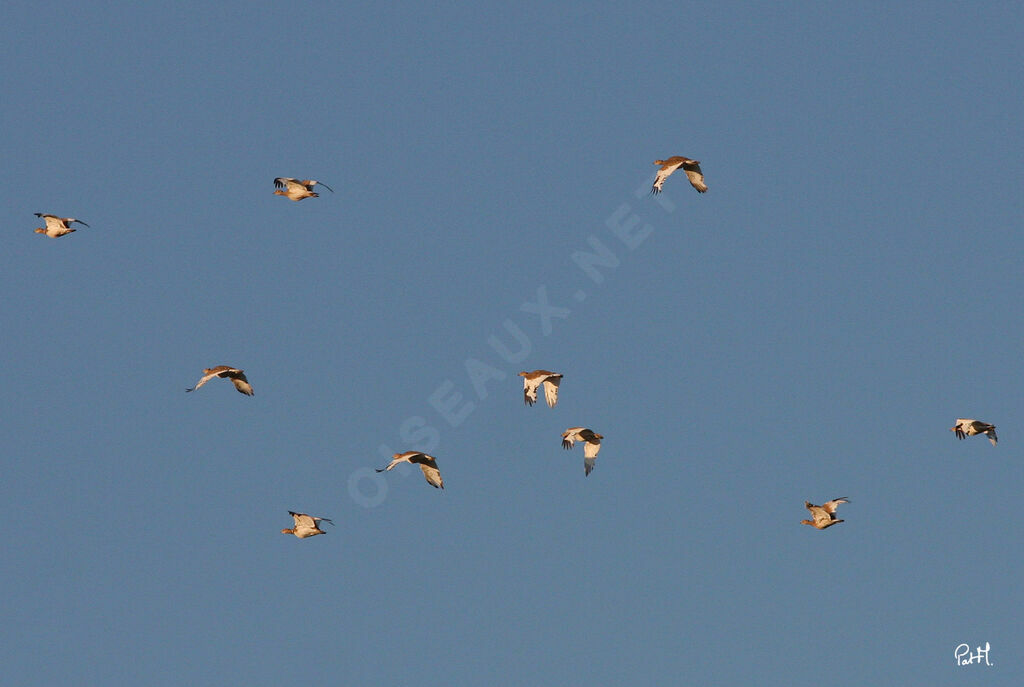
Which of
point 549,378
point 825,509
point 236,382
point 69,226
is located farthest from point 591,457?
point 69,226

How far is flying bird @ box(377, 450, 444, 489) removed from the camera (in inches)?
2899

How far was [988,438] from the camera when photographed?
251 ft

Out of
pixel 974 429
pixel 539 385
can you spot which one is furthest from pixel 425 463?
pixel 974 429

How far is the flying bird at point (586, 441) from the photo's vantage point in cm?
7669

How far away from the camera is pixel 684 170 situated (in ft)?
249

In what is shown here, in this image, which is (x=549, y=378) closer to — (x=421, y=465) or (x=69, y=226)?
(x=421, y=465)

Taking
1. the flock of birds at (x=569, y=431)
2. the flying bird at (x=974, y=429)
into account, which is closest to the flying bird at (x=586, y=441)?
the flock of birds at (x=569, y=431)

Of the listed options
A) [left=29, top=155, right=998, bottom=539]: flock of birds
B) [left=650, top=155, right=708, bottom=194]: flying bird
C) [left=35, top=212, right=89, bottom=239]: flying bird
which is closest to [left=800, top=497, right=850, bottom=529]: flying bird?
[left=29, top=155, right=998, bottom=539]: flock of birds

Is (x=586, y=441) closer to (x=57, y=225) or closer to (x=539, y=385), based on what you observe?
(x=539, y=385)

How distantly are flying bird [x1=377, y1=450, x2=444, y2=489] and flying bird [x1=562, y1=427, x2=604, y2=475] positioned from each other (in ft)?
17.8

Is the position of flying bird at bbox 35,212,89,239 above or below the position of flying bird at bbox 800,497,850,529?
above

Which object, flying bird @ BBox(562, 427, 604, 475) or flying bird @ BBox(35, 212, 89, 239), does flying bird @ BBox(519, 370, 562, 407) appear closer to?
flying bird @ BBox(562, 427, 604, 475)

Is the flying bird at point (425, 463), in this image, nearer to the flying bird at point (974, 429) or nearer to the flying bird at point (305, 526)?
the flying bird at point (305, 526)

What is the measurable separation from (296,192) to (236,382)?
451 inches
